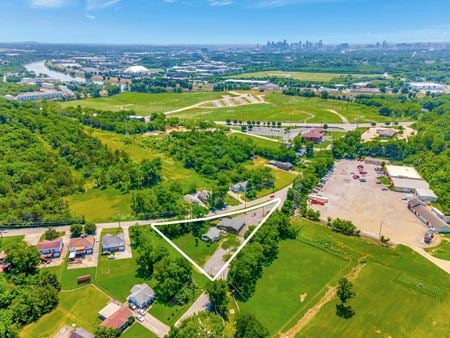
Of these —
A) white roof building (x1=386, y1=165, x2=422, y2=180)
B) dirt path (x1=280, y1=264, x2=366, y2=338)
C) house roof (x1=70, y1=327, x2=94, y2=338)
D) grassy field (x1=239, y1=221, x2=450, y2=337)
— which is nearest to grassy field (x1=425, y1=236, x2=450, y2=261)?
grassy field (x1=239, y1=221, x2=450, y2=337)

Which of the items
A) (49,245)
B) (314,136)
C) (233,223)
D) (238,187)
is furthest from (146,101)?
(49,245)

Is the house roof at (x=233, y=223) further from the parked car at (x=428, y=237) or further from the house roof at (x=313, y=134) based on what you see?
the house roof at (x=313, y=134)

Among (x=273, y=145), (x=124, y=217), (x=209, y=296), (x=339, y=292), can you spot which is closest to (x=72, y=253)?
(x=124, y=217)

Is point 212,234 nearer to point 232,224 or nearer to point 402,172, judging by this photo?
point 232,224

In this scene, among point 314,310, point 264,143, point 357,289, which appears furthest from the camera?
point 264,143

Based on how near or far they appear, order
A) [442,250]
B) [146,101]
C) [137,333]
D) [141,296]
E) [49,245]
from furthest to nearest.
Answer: [146,101] → [442,250] → [49,245] → [141,296] → [137,333]
